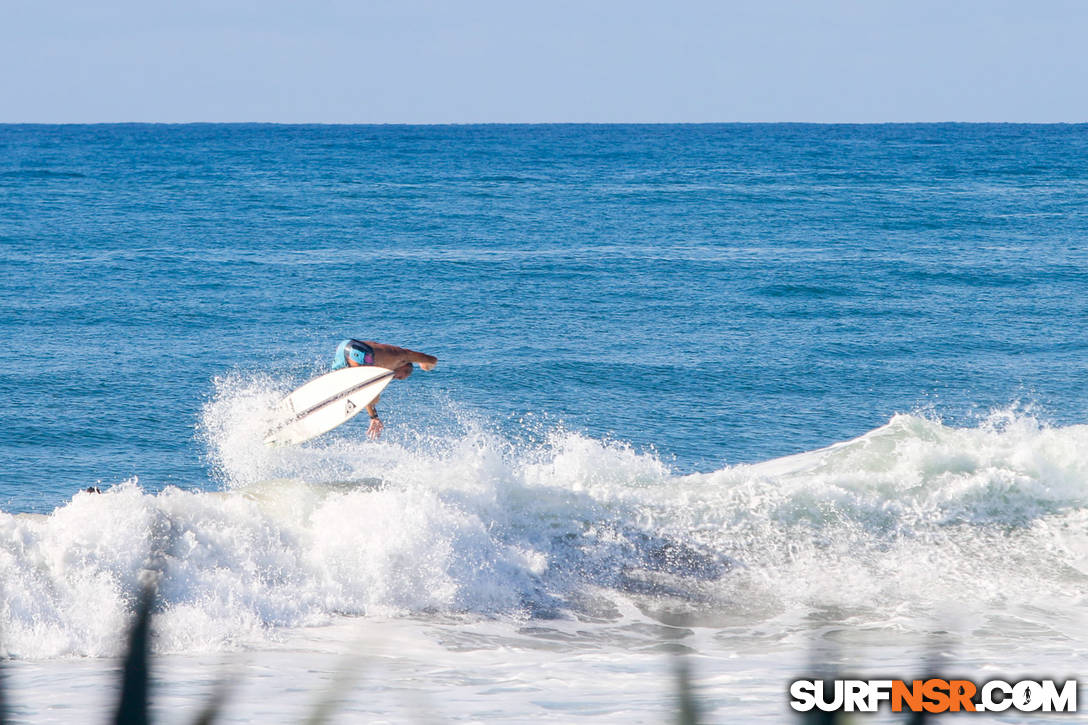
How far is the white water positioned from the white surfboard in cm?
90

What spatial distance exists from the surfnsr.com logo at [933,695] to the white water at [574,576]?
23 cm

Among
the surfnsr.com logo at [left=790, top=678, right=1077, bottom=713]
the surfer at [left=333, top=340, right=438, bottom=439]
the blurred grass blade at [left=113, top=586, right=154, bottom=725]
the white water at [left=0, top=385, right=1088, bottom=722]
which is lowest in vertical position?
the surfnsr.com logo at [left=790, top=678, right=1077, bottom=713]

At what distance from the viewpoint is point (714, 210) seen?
165 ft

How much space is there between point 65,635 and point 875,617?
7856 millimetres

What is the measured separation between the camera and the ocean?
9.77 m

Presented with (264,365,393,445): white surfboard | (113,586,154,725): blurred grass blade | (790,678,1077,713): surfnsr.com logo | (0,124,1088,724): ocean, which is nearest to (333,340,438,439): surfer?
(264,365,393,445): white surfboard

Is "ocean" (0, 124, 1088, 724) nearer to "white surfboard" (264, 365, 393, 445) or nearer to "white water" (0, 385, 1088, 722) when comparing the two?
"white water" (0, 385, 1088, 722)

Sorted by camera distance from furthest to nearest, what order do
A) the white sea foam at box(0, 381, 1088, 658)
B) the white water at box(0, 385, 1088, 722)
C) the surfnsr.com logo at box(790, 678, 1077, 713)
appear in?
1. the white sea foam at box(0, 381, 1088, 658)
2. the white water at box(0, 385, 1088, 722)
3. the surfnsr.com logo at box(790, 678, 1077, 713)

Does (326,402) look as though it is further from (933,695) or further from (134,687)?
(134,687)

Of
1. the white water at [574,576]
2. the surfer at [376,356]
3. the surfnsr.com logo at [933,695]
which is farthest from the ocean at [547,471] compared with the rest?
the surfer at [376,356]

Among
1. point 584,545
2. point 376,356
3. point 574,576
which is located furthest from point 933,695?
point 376,356

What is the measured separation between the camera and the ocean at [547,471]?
9766 mm

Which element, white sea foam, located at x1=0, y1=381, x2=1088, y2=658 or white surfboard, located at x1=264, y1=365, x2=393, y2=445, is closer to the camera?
white sea foam, located at x1=0, y1=381, x2=1088, y2=658

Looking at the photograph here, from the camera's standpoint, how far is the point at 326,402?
46.6 ft
